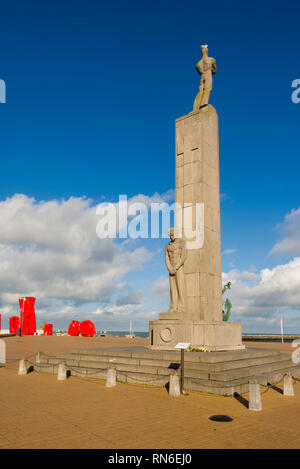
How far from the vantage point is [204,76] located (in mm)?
20875

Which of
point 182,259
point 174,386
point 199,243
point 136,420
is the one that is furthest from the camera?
point 199,243

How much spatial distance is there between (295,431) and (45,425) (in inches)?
208

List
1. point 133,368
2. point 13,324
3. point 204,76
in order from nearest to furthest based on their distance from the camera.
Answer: point 133,368, point 204,76, point 13,324

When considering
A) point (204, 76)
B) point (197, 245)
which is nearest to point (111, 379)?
point (197, 245)

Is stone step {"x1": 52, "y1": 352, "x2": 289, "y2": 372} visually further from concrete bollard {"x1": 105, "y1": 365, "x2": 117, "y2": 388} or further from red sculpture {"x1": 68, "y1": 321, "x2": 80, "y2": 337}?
red sculpture {"x1": 68, "y1": 321, "x2": 80, "y2": 337}

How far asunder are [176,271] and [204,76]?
36.5ft

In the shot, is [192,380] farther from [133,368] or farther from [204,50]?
[204,50]

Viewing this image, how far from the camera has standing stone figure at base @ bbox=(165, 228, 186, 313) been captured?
18.0m

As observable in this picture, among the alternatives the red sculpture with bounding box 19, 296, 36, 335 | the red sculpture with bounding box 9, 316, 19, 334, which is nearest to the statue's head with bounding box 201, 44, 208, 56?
the red sculpture with bounding box 19, 296, 36, 335

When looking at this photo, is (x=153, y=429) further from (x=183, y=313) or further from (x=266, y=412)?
(x=183, y=313)

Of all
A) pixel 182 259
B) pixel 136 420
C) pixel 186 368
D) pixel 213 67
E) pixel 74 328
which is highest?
pixel 213 67

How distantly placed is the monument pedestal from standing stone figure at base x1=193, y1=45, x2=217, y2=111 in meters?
11.6
